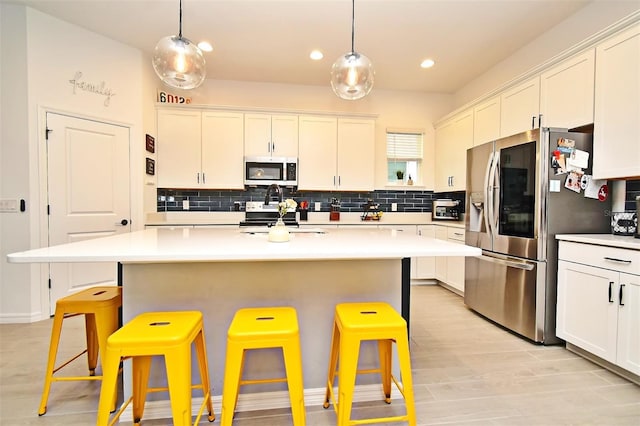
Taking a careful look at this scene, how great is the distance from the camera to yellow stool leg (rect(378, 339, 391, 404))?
1724 millimetres

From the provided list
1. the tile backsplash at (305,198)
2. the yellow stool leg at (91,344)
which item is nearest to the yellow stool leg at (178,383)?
the yellow stool leg at (91,344)

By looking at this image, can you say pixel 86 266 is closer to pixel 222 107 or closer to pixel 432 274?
pixel 222 107

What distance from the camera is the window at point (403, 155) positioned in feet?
15.8

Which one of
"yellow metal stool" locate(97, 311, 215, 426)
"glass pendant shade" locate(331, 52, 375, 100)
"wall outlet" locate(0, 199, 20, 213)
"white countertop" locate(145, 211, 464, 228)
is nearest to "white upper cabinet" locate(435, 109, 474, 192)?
"white countertop" locate(145, 211, 464, 228)

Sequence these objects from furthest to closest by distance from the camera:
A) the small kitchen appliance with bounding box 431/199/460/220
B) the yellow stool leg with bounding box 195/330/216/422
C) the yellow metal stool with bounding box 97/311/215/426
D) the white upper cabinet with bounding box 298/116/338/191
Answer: the small kitchen appliance with bounding box 431/199/460/220 < the white upper cabinet with bounding box 298/116/338/191 < the yellow stool leg with bounding box 195/330/216/422 < the yellow metal stool with bounding box 97/311/215/426

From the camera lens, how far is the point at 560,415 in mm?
1661

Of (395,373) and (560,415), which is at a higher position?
(395,373)

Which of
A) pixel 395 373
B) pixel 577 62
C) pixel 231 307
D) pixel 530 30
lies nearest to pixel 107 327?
pixel 231 307

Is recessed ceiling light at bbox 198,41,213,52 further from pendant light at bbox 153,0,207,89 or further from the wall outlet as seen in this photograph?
Answer: the wall outlet

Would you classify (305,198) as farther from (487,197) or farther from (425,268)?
(487,197)

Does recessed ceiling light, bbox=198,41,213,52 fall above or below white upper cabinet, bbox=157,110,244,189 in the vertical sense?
above

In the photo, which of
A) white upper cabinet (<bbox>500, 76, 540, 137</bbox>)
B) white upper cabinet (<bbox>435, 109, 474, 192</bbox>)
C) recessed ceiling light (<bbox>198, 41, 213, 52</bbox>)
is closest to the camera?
white upper cabinet (<bbox>500, 76, 540, 137</bbox>)

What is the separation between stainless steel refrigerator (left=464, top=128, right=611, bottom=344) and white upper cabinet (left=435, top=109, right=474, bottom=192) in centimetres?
112

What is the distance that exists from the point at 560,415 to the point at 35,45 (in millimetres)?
4916
